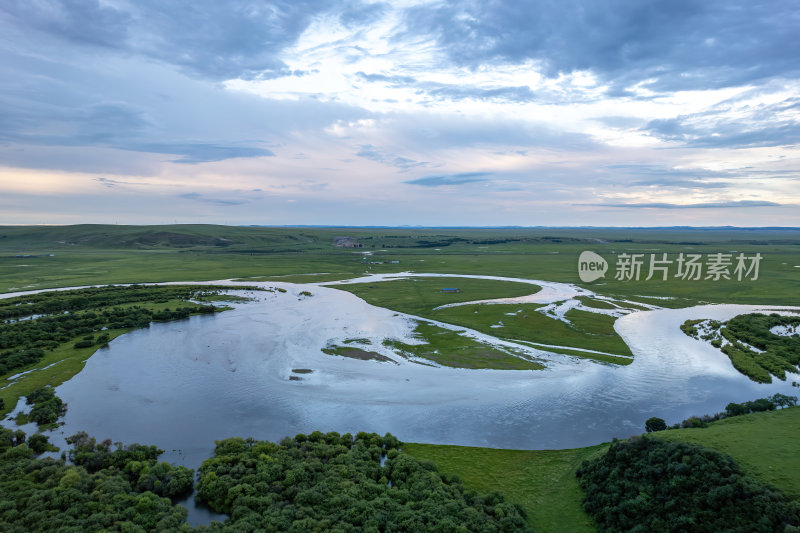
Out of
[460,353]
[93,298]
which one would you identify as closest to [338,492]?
[460,353]

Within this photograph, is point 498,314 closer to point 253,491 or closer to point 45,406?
point 253,491

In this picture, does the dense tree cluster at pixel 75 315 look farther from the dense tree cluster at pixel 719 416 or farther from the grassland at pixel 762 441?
the grassland at pixel 762 441

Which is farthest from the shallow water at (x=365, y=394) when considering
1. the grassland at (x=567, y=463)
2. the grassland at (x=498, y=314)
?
the grassland at (x=498, y=314)

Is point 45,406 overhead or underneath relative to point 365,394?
overhead

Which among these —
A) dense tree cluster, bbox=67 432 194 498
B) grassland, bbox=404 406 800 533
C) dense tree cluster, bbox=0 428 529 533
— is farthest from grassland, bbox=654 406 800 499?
dense tree cluster, bbox=67 432 194 498

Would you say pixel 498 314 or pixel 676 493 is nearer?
pixel 676 493

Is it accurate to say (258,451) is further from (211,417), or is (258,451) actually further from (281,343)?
(281,343)

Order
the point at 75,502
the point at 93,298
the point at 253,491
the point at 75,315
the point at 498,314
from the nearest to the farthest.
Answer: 1. the point at 75,502
2. the point at 253,491
3. the point at 75,315
4. the point at 498,314
5. the point at 93,298

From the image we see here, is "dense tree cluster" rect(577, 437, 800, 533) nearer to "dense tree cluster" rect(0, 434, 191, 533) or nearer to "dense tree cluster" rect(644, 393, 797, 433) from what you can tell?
"dense tree cluster" rect(644, 393, 797, 433)
